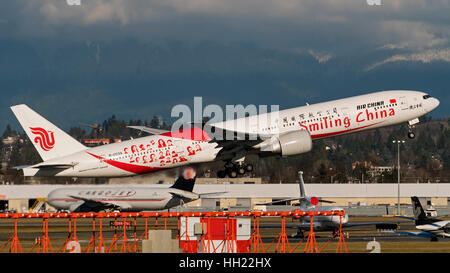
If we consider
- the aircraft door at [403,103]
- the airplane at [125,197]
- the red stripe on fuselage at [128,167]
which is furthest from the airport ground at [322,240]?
the aircraft door at [403,103]

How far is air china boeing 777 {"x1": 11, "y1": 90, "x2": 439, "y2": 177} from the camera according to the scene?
209 ft

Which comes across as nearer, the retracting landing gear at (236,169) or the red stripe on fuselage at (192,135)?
the red stripe on fuselage at (192,135)

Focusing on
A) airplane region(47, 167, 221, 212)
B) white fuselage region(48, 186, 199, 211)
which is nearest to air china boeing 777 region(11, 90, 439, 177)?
airplane region(47, 167, 221, 212)

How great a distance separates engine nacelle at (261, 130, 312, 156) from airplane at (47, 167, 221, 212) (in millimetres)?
26159

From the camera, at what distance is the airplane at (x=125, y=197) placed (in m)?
90.1

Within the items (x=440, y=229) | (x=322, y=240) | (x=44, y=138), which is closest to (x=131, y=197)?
(x=44, y=138)

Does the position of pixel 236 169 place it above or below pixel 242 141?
below

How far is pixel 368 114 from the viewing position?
64500 mm

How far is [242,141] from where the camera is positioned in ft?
210

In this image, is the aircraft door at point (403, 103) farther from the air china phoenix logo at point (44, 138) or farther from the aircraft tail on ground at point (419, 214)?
the air china phoenix logo at point (44, 138)

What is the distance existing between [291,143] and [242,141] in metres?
4.11

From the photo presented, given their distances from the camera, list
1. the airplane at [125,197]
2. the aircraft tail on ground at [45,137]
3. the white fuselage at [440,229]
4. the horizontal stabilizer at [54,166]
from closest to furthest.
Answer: the horizontal stabilizer at [54,166], the white fuselage at [440,229], the aircraft tail on ground at [45,137], the airplane at [125,197]

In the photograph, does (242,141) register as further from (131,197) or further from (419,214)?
(131,197)
